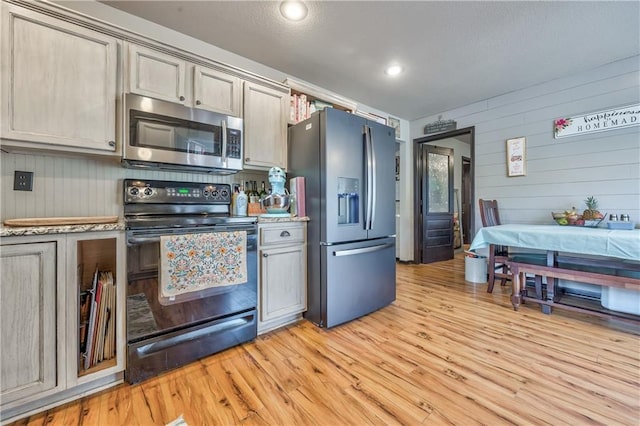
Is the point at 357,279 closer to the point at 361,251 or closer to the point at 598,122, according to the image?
the point at 361,251

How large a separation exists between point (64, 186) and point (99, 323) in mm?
967

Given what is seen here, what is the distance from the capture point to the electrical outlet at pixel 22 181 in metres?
1.56

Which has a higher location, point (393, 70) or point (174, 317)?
point (393, 70)

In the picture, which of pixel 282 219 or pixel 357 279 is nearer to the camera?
pixel 282 219

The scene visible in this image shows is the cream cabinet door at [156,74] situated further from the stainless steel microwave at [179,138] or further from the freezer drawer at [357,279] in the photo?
the freezer drawer at [357,279]

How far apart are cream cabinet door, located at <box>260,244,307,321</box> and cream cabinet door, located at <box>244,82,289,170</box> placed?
0.82m

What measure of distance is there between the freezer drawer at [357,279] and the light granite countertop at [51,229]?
140cm

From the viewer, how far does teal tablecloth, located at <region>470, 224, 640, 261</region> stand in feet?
6.30

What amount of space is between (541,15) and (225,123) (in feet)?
8.86

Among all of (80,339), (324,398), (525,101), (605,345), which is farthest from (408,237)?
(80,339)

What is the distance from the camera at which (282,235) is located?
208 centimetres

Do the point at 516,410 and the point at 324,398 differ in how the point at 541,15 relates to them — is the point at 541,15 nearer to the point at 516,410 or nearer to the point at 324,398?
the point at 516,410

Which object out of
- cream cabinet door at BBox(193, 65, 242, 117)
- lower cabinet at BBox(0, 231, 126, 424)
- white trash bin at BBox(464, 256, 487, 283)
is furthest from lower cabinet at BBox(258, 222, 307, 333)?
white trash bin at BBox(464, 256, 487, 283)

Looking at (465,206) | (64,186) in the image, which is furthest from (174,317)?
(465,206)
